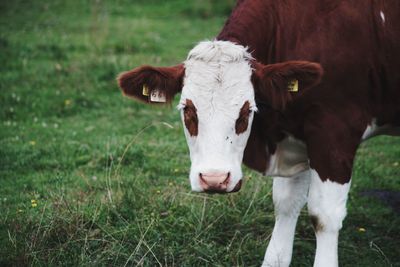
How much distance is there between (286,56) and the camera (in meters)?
4.88

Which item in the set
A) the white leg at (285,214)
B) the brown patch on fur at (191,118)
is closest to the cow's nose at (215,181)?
the brown patch on fur at (191,118)

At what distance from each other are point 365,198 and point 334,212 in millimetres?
1989

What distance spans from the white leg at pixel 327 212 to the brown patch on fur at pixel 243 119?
726 millimetres

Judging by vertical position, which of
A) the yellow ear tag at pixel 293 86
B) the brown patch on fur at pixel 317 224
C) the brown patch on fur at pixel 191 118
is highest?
the yellow ear tag at pixel 293 86

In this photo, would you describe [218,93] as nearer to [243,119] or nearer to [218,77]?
[218,77]

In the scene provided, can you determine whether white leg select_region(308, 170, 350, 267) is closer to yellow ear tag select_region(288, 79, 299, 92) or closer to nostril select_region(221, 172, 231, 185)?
yellow ear tag select_region(288, 79, 299, 92)

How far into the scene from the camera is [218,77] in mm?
4391

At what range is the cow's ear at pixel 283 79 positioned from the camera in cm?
444

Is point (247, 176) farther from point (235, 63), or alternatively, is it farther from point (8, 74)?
point (8, 74)

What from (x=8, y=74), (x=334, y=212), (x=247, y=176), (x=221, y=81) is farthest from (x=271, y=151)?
(x=8, y=74)

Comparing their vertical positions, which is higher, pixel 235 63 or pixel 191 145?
pixel 235 63

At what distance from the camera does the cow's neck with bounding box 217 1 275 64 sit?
4840 millimetres

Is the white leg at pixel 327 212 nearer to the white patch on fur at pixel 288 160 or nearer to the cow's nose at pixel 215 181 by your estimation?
the white patch on fur at pixel 288 160

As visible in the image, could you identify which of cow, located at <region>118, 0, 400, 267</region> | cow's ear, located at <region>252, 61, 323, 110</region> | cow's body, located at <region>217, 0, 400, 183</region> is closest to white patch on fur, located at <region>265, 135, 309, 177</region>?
cow, located at <region>118, 0, 400, 267</region>
